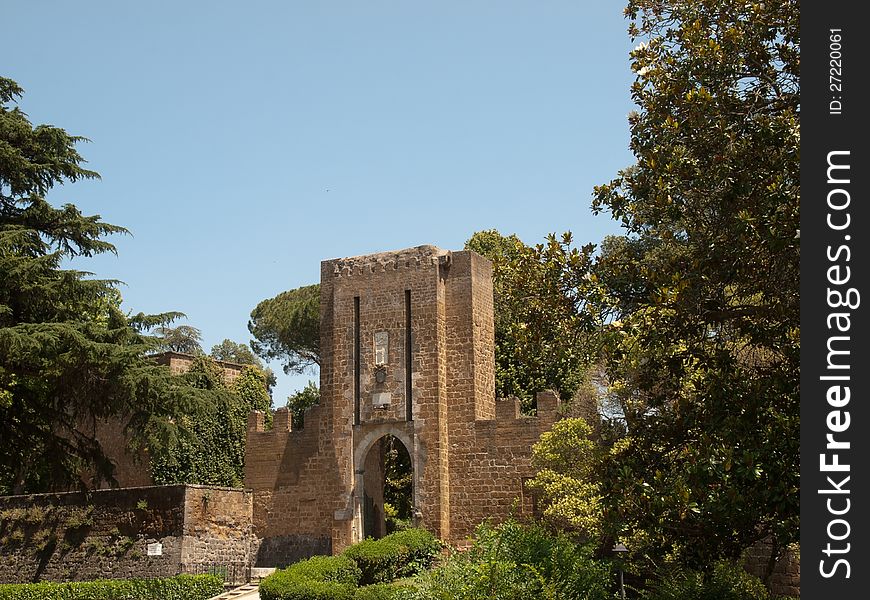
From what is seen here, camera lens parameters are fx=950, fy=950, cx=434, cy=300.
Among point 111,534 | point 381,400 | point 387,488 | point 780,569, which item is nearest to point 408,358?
point 381,400

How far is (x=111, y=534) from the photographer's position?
22.7 meters

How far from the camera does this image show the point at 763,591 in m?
13.1

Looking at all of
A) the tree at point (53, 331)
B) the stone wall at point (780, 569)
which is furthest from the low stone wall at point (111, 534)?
the stone wall at point (780, 569)

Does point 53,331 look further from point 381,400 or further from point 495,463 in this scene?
point 495,463

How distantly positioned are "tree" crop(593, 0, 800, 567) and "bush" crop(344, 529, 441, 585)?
846cm

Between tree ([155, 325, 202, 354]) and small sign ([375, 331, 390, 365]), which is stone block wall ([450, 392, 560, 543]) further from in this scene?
tree ([155, 325, 202, 354])

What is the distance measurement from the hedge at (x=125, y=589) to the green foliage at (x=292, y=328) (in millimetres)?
24481

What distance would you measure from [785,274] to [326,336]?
53.3ft

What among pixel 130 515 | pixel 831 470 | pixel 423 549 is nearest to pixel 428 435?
pixel 423 549

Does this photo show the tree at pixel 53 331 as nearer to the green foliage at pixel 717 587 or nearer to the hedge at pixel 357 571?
the hedge at pixel 357 571

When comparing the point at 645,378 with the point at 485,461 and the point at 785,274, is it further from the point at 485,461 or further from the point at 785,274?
the point at 485,461

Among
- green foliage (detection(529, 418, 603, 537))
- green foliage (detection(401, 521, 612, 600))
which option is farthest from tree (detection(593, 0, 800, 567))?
green foliage (detection(529, 418, 603, 537))

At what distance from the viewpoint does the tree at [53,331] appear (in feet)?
68.3

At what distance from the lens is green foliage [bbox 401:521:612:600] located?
13.0 meters
